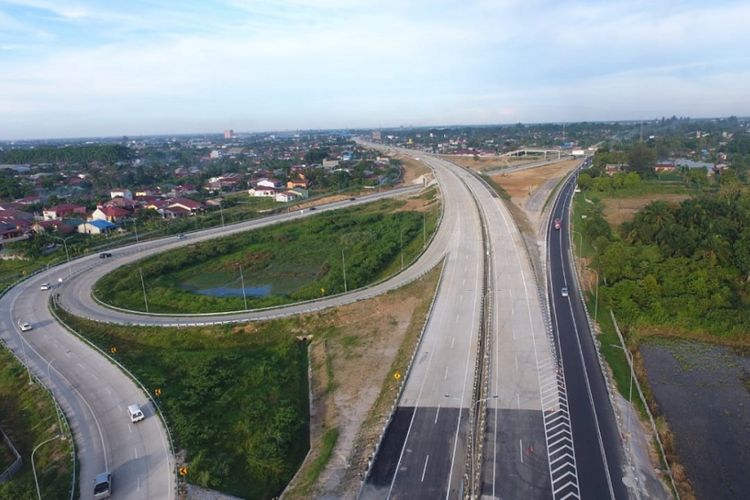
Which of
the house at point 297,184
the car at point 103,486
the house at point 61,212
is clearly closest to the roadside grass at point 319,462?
the car at point 103,486

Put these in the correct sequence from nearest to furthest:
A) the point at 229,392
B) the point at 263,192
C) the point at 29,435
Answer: the point at 29,435
the point at 229,392
the point at 263,192

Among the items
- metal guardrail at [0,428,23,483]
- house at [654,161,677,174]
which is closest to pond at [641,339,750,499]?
metal guardrail at [0,428,23,483]

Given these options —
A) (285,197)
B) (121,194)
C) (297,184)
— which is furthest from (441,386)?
(121,194)

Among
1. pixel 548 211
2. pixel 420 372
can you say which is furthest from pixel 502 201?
pixel 420 372

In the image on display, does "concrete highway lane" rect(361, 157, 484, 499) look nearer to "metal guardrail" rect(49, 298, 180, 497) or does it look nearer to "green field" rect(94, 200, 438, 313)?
"metal guardrail" rect(49, 298, 180, 497)

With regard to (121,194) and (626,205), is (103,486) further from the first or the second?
(121,194)

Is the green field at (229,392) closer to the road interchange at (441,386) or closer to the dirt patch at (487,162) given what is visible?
the road interchange at (441,386)
